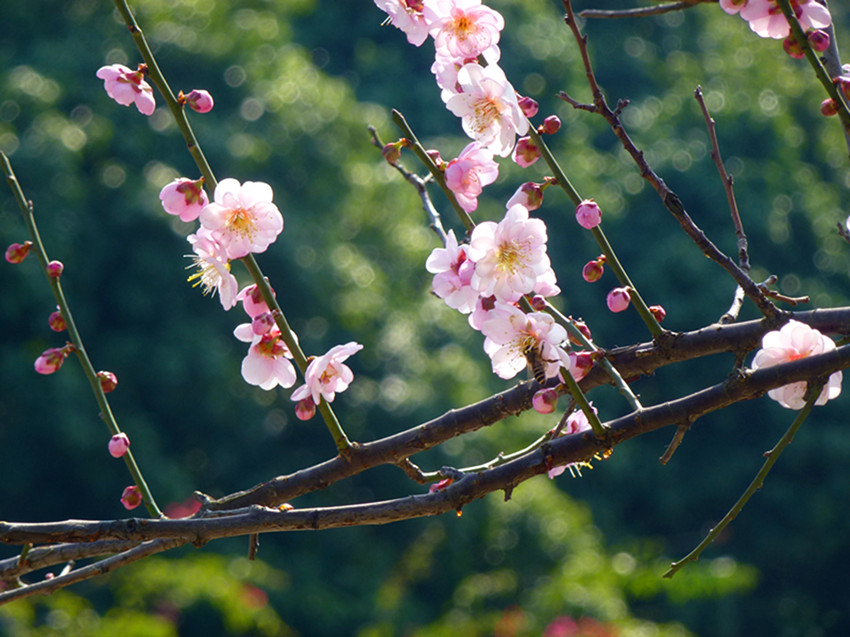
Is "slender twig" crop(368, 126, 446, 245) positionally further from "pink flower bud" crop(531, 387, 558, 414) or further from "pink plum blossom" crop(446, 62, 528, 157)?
"pink flower bud" crop(531, 387, 558, 414)

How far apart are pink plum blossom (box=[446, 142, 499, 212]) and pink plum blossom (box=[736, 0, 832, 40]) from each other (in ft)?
0.78

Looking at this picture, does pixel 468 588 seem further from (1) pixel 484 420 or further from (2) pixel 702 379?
(1) pixel 484 420

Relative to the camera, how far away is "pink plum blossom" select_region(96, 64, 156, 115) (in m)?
0.81

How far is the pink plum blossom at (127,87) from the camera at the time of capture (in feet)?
2.67

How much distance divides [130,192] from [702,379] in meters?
4.56

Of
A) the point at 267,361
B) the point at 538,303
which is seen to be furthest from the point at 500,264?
the point at 267,361

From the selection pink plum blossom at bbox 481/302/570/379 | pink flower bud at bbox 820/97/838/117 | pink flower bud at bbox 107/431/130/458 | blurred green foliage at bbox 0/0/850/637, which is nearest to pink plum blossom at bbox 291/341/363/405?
pink plum blossom at bbox 481/302/570/379

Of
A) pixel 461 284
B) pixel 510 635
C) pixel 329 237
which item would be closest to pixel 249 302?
pixel 461 284

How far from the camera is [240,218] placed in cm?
78

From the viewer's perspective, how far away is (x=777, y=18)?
771mm

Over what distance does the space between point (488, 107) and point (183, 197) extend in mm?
278

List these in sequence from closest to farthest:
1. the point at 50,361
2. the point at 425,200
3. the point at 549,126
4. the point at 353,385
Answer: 1. the point at 549,126
2. the point at 425,200
3. the point at 50,361
4. the point at 353,385

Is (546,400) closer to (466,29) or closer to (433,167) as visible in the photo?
(433,167)

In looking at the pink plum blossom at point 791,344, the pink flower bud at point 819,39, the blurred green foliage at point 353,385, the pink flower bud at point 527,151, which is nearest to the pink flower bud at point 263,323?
the pink flower bud at point 527,151
